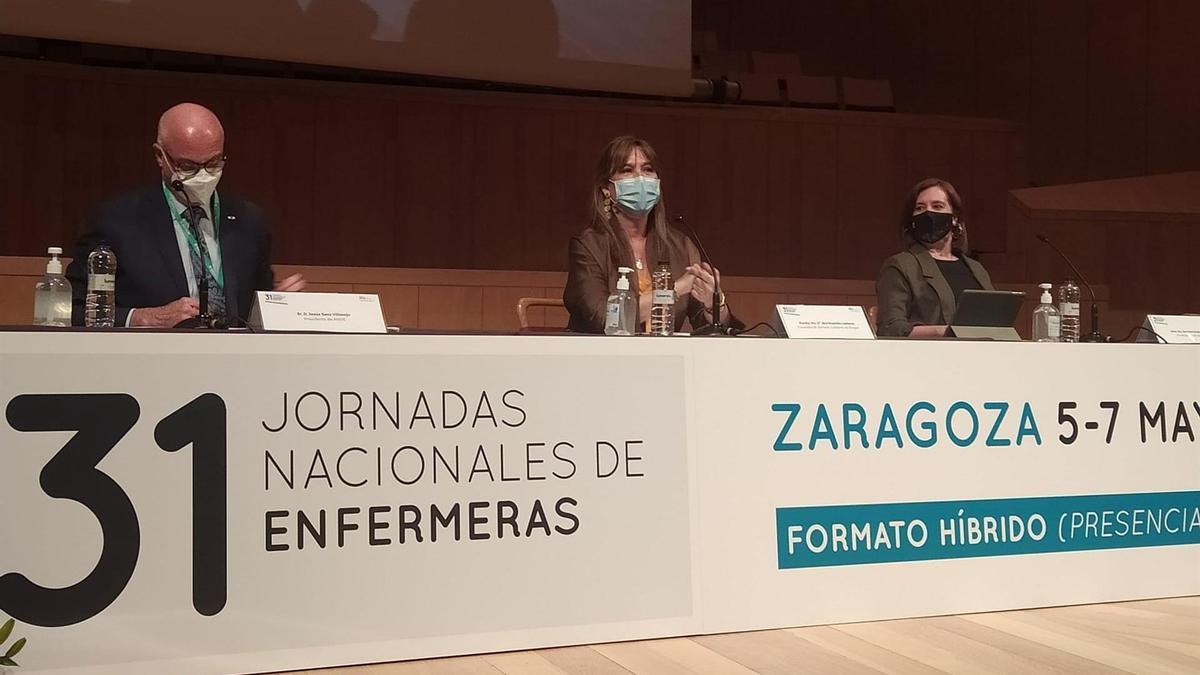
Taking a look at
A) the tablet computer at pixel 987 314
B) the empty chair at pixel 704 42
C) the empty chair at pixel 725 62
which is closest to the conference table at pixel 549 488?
the tablet computer at pixel 987 314

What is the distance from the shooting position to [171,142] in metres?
3.02

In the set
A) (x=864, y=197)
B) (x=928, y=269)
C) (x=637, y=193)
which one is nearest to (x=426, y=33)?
(x=864, y=197)

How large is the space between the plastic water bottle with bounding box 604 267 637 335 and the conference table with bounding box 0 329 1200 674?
303 millimetres

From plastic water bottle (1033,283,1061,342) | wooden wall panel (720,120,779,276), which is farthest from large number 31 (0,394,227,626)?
wooden wall panel (720,120,779,276)

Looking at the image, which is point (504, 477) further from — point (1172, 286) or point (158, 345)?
point (1172, 286)

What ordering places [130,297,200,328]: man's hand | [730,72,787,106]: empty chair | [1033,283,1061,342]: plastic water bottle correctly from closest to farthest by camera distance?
[130,297,200,328]: man's hand
[1033,283,1061,342]: plastic water bottle
[730,72,787,106]: empty chair

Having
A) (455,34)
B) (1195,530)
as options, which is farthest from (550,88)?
(1195,530)

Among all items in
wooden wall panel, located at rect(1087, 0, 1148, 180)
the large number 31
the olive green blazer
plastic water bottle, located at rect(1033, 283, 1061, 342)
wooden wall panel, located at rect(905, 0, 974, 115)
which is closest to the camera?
the large number 31

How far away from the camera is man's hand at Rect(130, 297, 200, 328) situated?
8.82 ft

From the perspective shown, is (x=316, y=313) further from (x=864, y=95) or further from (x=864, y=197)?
(x=864, y=95)

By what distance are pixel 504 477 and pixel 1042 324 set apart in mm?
1614

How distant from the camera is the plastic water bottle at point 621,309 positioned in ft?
9.19

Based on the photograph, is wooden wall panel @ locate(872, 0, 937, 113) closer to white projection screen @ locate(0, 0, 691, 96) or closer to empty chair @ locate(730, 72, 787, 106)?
empty chair @ locate(730, 72, 787, 106)

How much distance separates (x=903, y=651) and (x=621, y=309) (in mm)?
1009
